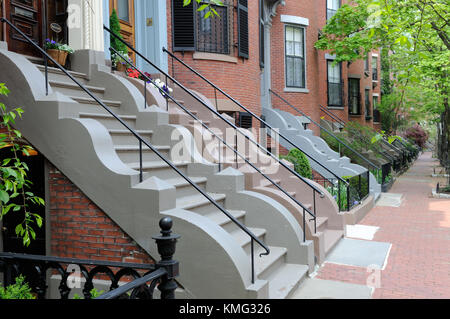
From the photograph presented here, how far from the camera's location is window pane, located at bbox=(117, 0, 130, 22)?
33.7 ft

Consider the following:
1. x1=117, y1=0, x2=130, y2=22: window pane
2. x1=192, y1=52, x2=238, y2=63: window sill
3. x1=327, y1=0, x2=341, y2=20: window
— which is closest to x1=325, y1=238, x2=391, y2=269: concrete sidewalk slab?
x1=192, y1=52, x2=238, y2=63: window sill

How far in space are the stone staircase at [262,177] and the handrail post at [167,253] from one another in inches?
172

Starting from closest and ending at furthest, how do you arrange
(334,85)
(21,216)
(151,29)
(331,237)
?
(21,216) → (331,237) → (151,29) → (334,85)

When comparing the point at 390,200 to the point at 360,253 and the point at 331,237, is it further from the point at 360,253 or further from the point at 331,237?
the point at 360,253

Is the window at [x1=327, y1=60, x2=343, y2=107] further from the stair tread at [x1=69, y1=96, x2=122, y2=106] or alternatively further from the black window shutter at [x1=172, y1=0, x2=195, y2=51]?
the stair tread at [x1=69, y1=96, x2=122, y2=106]

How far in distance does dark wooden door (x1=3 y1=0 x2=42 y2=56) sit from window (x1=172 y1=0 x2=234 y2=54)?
3745mm

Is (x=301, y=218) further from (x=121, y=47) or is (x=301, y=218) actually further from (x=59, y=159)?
(x=121, y=47)

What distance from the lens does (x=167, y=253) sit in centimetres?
325

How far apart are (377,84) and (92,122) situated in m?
28.6

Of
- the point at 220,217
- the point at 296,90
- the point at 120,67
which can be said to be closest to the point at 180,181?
the point at 220,217

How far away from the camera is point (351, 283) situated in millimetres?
6195

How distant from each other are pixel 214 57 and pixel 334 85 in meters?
10.4

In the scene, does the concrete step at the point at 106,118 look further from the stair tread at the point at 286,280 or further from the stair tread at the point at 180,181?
the stair tread at the point at 286,280
